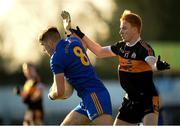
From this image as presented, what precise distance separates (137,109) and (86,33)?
15.4m

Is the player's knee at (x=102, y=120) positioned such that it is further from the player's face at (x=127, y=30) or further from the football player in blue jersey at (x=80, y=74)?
the player's face at (x=127, y=30)

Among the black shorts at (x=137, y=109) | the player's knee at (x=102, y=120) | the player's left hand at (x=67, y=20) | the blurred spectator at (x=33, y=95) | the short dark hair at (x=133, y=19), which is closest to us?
the player's knee at (x=102, y=120)

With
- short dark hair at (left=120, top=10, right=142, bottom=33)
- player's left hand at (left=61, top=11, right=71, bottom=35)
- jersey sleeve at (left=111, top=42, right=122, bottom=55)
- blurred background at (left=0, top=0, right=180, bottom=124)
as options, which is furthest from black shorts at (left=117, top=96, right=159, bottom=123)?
blurred background at (left=0, top=0, right=180, bottom=124)

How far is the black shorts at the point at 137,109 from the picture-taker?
32.6 ft

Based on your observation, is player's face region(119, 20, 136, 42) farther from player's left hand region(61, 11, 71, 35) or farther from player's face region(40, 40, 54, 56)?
player's face region(40, 40, 54, 56)

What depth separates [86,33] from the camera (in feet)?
83.1

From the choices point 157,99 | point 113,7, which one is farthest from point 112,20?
point 157,99

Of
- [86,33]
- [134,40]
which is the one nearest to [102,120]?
[134,40]

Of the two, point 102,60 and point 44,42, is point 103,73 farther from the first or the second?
point 44,42

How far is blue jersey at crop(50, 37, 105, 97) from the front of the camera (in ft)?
29.2

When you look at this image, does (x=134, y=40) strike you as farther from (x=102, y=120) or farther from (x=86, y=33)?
(x=86, y=33)

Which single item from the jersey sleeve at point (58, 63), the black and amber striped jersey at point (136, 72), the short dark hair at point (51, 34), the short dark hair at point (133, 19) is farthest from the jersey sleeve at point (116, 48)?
the jersey sleeve at point (58, 63)

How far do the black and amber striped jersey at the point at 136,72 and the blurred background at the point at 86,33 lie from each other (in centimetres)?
1337

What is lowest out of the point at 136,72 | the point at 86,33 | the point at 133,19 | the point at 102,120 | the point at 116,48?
the point at 86,33
